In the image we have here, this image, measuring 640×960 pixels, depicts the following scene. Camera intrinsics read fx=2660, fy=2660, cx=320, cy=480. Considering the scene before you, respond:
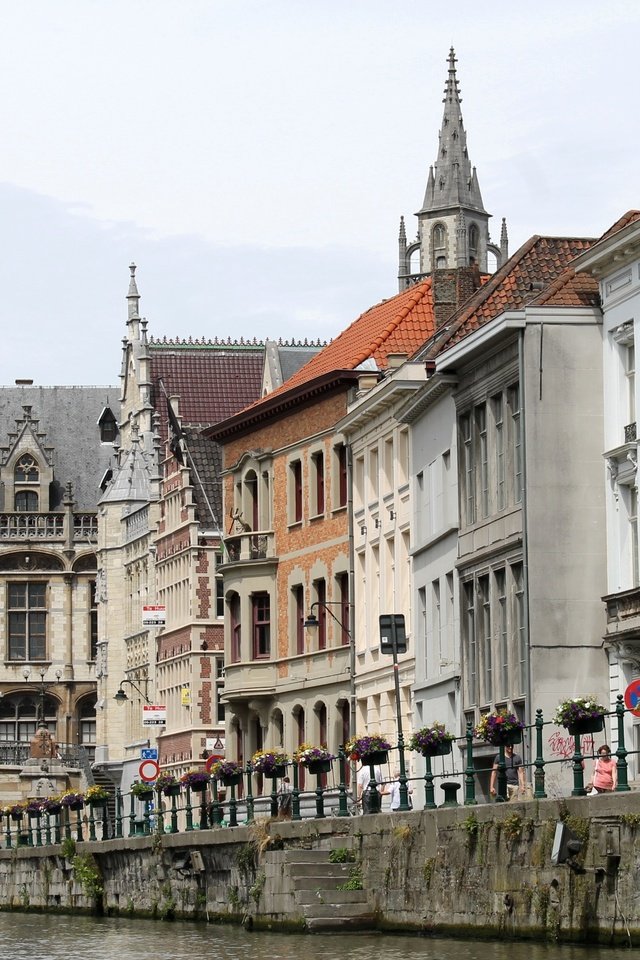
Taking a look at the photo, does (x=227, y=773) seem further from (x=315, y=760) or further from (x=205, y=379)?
(x=205, y=379)

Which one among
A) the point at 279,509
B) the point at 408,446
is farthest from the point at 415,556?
the point at 279,509

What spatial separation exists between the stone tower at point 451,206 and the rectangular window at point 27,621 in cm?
2540

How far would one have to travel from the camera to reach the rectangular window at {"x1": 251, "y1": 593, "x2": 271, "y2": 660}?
73.1 metres

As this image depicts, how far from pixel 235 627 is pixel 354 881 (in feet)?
115

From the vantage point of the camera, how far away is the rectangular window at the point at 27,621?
127875mm

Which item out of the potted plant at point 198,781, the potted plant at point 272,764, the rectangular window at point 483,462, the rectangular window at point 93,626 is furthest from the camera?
the rectangular window at point 93,626

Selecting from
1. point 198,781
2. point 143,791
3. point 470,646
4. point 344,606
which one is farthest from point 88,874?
point 344,606

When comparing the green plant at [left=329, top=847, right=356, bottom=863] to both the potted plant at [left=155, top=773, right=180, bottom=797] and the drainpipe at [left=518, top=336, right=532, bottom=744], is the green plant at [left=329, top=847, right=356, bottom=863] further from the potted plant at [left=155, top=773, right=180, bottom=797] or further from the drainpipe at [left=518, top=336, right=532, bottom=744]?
the potted plant at [left=155, top=773, right=180, bottom=797]

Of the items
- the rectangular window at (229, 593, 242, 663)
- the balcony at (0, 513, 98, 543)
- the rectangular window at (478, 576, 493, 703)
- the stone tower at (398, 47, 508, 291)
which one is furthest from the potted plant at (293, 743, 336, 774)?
the balcony at (0, 513, 98, 543)

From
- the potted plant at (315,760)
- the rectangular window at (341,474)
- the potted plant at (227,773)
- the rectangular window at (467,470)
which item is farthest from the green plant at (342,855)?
the rectangular window at (341,474)

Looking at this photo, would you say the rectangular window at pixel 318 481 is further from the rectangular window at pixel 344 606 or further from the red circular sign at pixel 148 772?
the red circular sign at pixel 148 772

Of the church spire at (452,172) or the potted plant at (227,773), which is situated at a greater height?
the church spire at (452,172)

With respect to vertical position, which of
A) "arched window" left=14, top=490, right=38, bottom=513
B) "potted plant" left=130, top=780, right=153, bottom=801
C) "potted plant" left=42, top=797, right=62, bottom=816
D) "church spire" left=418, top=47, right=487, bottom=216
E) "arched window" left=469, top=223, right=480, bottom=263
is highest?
"church spire" left=418, top=47, right=487, bottom=216

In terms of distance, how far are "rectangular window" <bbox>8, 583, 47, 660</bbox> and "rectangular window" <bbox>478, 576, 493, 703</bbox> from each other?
76.5 metres
